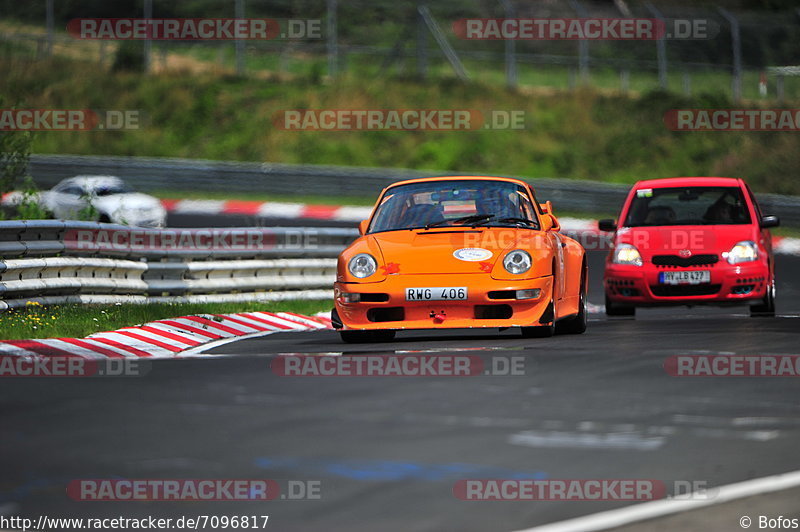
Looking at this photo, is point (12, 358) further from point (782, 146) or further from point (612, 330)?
point (782, 146)

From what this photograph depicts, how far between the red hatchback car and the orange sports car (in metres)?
2.55

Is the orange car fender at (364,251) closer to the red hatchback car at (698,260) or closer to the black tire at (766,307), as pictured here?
the red hatchback car at (698,260)

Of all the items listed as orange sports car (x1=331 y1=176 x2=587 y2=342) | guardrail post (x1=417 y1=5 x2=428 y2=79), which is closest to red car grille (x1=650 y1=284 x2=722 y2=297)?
orange sports car (x1=331 y1=176 x2=587 y2=342)

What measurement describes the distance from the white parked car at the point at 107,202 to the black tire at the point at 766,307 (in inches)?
504

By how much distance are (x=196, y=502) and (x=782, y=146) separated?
28.2 meters

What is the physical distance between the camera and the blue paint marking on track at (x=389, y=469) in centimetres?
574

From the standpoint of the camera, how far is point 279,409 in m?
7.32

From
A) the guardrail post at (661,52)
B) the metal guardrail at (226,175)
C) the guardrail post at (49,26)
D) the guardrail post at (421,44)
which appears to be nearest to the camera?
the metal guardrail at (226,175)

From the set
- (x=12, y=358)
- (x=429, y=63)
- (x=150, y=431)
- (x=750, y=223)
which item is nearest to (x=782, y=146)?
(x=429, y=63)

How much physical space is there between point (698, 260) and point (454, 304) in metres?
4.22

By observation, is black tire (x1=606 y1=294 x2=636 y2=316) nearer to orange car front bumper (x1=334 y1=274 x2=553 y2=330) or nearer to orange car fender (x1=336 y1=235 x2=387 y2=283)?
orange car front bumper (x1=334 y1=274 x2=553 y2=330)

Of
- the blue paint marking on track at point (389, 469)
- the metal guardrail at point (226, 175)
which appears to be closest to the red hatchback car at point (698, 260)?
the blue paint marking on track at point (389, 469)

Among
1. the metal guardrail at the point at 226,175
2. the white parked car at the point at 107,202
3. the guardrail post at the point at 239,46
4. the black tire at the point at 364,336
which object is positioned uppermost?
the guardrail post at the point at 239,46

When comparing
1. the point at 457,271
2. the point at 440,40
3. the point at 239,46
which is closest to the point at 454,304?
the point at 457,271
